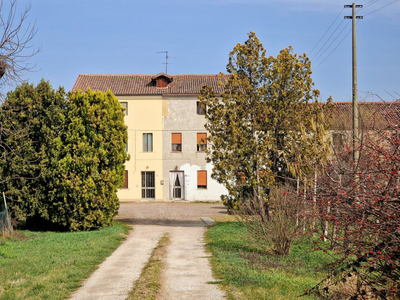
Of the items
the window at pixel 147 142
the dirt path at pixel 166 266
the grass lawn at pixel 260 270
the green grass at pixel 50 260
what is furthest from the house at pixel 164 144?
the grass lawn at pixel 260 270

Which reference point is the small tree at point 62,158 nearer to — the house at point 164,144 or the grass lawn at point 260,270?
the grass lawn at point 260,270

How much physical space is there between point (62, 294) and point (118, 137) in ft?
35.3

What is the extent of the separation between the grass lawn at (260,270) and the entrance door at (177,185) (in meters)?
21.4

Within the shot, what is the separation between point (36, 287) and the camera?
29.1ft

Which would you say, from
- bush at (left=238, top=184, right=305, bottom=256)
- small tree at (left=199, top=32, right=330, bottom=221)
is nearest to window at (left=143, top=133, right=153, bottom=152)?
small tree at (left=199, top=32, right=330, bottom=221)

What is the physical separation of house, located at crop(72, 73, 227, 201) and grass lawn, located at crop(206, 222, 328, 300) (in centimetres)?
2139

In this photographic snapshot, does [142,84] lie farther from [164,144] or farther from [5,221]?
[5,221]

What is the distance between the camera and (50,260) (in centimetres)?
1167

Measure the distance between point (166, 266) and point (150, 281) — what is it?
A: 1.89m

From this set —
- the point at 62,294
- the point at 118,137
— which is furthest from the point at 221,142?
the point at 62,294

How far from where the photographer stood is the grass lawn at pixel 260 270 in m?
8.34

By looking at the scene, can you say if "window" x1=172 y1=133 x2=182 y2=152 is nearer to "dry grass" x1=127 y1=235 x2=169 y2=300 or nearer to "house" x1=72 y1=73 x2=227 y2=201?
"house" x1=72 y1=73 x2=227 y2=201

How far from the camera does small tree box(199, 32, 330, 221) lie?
1925cm

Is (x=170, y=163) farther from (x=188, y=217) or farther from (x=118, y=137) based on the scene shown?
(x=118, y=137)
